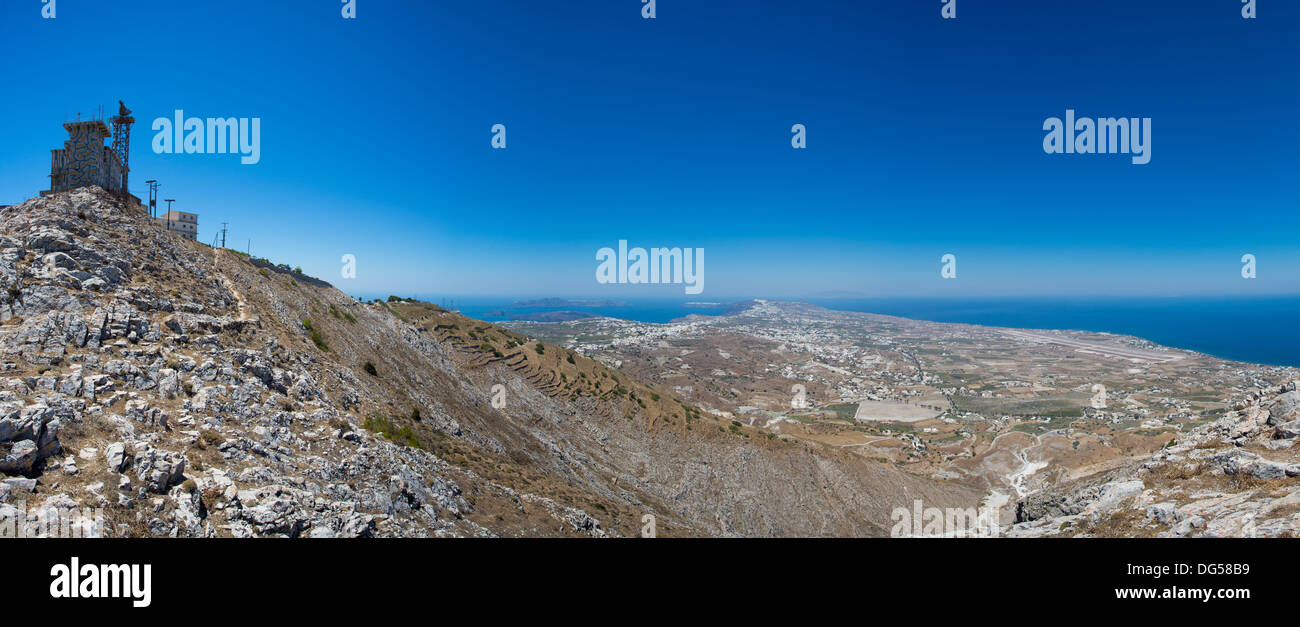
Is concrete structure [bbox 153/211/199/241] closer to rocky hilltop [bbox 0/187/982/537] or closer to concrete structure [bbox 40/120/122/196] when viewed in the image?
rocky hilltop [bbox 0/187/982/537]

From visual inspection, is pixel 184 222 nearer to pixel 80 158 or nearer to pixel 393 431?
pixel 80 158

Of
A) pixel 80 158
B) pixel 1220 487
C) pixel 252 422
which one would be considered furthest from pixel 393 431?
pixel 1220 487

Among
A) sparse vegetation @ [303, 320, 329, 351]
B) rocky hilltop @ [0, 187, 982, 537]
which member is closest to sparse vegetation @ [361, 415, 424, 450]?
rocky hilltop @ [0, 187, 982, 537]

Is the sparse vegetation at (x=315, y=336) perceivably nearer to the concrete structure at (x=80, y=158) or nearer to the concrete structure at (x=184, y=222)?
the concrete structure at (x=80, y=158)

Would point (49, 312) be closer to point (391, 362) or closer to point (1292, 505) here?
point (391, 362)

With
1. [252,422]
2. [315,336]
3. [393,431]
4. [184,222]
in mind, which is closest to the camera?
[252,422]
